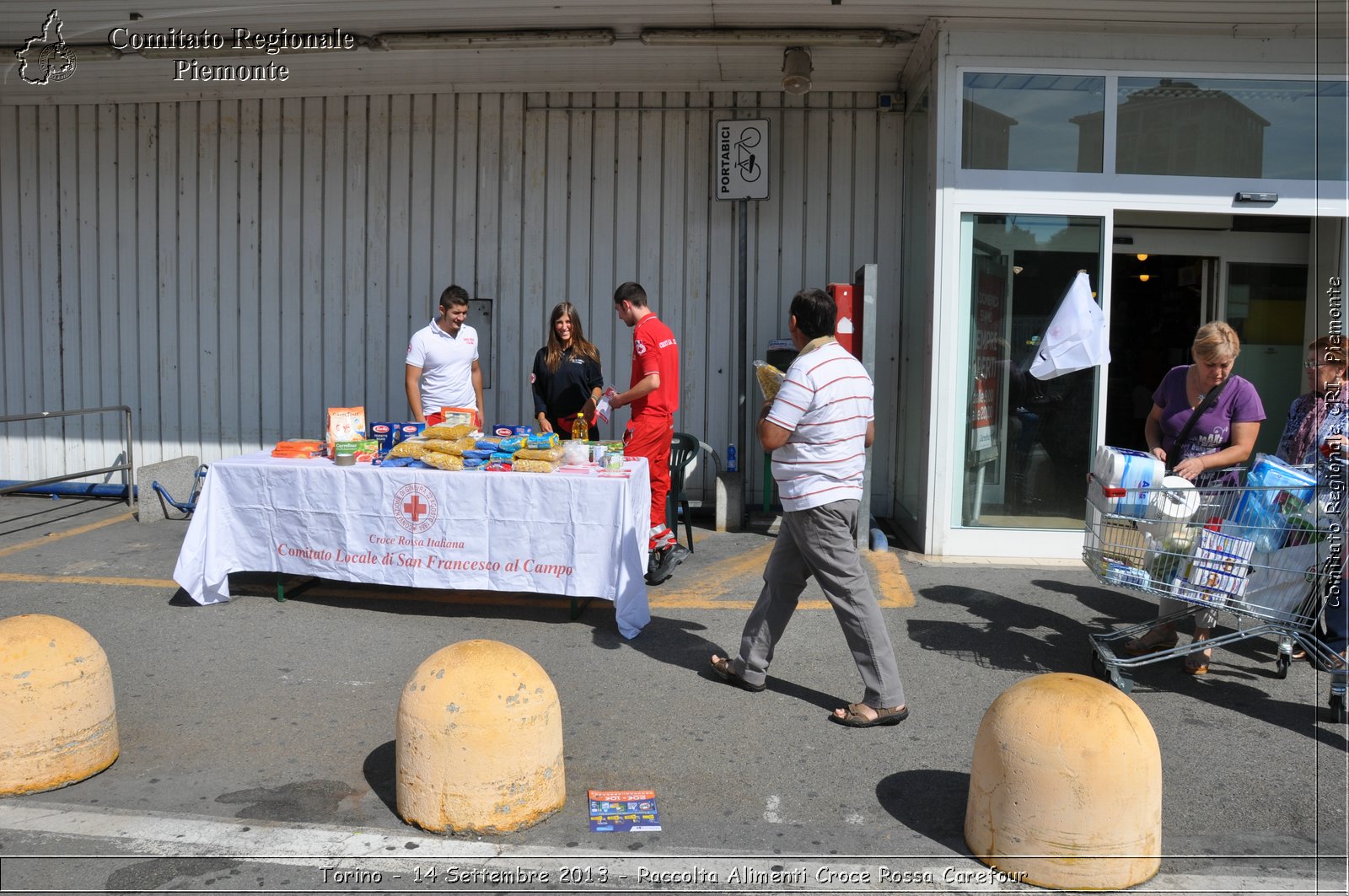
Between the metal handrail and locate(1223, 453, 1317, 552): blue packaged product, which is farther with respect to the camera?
the metal handrail

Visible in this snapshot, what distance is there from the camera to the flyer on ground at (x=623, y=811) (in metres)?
3.85

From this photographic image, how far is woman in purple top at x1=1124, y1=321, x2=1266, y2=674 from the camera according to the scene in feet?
17.8

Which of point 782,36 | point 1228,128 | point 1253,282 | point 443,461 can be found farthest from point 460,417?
point 1253,282

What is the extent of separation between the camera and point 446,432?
6.55 metres

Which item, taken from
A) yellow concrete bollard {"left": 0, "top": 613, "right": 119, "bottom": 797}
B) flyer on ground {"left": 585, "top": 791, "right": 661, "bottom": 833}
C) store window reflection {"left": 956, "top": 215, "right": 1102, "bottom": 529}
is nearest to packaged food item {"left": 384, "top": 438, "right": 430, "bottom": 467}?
yellow concrete bollard {"left": 0, "top": 613, "right": 119, "bottom": 797}

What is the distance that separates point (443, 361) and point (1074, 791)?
583cm

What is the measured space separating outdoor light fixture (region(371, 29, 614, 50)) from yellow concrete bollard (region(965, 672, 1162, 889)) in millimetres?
6604

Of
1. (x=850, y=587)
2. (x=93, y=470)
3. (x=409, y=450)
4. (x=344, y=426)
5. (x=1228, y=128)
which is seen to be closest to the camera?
(x=850, y=587)

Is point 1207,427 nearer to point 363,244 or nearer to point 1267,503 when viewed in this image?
point 1267,503

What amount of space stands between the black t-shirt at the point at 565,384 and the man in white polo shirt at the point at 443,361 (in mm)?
520

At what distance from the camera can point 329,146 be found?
32.4 ft

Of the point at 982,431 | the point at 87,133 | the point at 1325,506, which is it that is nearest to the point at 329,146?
the point at 87,133

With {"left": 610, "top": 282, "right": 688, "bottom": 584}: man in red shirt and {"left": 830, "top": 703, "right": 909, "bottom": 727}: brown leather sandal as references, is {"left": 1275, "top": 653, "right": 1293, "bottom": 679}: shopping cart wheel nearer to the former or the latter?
{"left": 830, "top": 703, "right": 909, "bottom": 727}: brown leather sandal

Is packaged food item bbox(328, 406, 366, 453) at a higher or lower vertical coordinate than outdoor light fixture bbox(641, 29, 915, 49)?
lower
